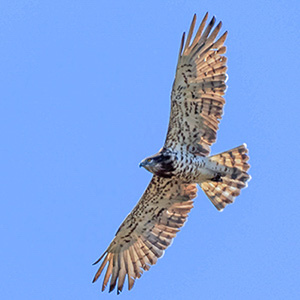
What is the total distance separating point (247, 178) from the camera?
16062 millimetres

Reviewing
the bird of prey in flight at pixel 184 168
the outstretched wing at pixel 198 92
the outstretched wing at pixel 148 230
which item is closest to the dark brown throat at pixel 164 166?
the bird of prey in flight at pixel 184 168

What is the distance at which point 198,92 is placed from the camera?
1561 cm

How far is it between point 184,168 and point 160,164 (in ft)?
1.86

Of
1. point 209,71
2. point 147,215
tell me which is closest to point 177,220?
point 147,215

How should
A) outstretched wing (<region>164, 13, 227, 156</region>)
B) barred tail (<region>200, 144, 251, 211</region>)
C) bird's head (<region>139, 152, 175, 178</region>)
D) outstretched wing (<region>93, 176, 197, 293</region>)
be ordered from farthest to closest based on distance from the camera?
outstretched wing (<region>93, 176, 197, 293</region>), barred tail (<region>200, 144, 251, 211</region>), outstretched wing (<region>164, 13, 227, 156</region>), bird's head (<region>139, 152, 175, 178</region>)

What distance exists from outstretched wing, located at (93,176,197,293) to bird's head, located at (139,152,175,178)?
3.05 feet

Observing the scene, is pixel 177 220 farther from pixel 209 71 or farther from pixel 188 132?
pixel 209 71

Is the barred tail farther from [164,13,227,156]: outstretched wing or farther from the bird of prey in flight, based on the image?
[164,13,227,156]: outstretched wing

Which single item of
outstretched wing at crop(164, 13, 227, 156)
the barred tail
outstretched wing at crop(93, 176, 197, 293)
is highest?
outstretched wing at crop(164, 13, 227, 156)

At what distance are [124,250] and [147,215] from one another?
83 cm

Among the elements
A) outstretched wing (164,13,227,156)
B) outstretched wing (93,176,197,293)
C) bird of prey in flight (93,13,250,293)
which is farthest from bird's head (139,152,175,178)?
outstretched wing (93,176,197,293)

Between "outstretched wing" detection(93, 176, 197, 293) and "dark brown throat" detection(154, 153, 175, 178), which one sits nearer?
"dark brown throat" detection(154, 153, 175, 178)

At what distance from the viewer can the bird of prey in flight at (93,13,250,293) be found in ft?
50.8

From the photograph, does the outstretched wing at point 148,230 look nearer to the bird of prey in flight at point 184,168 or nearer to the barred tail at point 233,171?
the bird of prey in flight at point 184,168
